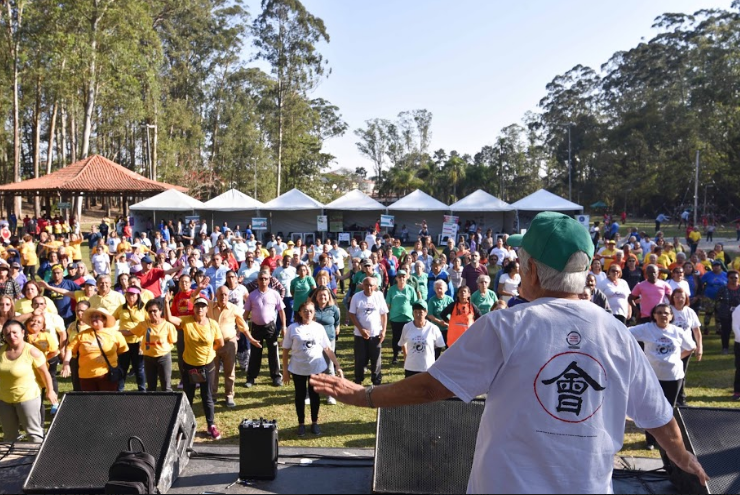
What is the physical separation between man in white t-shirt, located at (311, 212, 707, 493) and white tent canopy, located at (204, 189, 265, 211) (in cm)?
2535

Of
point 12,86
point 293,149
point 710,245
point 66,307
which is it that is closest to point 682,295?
point 66,307

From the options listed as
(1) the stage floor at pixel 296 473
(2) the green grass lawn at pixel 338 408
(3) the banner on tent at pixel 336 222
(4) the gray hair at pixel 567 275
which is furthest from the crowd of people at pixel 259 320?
(3) the banner on tent at pixel 336 222

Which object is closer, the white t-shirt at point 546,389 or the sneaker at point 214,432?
the white t-shirt at point 546,389

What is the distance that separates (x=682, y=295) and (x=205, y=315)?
555cm

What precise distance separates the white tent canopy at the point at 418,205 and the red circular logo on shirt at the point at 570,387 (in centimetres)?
2477

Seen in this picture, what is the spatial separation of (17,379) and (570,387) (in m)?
5.52

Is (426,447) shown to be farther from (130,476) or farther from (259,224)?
(259,224)

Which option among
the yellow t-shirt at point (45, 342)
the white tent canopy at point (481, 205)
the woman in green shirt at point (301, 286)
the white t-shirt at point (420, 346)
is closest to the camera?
the yellow t-shirt at point (45, 342)

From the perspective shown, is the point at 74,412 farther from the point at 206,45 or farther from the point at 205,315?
the point at 206,45

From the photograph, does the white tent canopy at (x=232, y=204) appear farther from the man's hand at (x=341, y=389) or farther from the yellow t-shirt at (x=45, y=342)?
the man's hand at (x=341, y=389)

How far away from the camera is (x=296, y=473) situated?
5207 millimetres

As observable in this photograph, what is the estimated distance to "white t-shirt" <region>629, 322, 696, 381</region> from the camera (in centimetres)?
566

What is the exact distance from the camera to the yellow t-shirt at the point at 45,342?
20.7ft

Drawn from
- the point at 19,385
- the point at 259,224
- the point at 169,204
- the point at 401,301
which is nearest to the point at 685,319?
the point at 401,301
